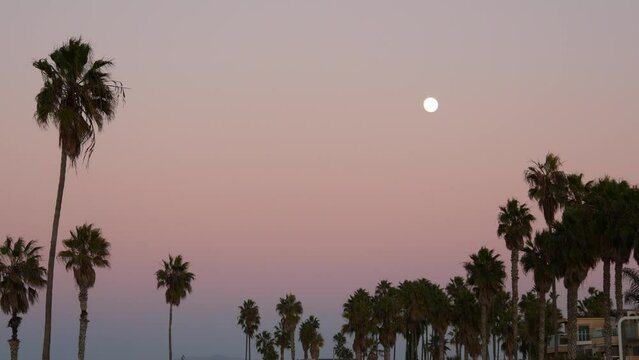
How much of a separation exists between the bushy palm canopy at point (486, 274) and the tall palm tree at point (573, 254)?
79.8 feet

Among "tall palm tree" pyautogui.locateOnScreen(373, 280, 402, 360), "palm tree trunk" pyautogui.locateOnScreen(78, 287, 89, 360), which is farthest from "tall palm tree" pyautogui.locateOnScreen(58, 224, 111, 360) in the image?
"tall palm tree" pyautogui.locateOnScreen(373, 280, 402, 360)

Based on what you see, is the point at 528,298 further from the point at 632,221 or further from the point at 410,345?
the point at 632,221

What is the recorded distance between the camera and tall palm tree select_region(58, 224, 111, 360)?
227ft

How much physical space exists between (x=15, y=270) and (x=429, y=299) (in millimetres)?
72150

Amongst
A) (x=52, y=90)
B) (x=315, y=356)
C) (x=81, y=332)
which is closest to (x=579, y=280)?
(x=81, y=332)

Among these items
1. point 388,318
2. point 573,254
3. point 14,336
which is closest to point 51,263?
point 14,336

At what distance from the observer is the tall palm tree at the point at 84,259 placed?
69.2 m

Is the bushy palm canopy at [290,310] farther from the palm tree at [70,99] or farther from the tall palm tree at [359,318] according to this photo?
the palm tree at [70,99]

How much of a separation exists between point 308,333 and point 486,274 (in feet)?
304

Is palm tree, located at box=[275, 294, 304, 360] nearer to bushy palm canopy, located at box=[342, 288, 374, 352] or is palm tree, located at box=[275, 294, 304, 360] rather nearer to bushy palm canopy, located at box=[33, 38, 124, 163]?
bushy palm canopy, located at box=[342, 288, 374, 352]

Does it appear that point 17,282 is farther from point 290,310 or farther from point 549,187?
point 290,310

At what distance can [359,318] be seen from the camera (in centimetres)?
13800

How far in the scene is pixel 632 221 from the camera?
53.3 m

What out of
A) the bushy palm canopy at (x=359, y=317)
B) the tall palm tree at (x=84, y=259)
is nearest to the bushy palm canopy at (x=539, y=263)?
the tall palm tree at (x=84, y=259)
